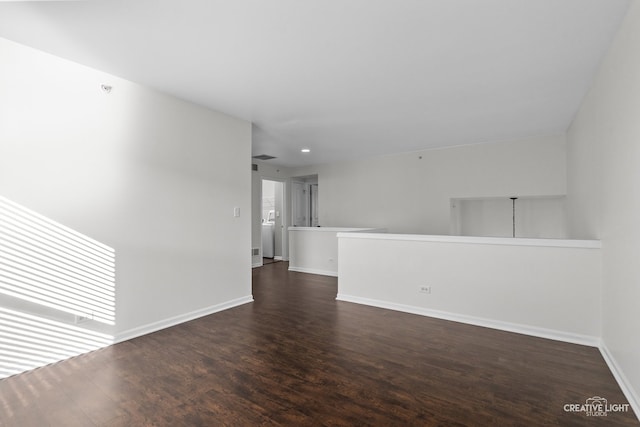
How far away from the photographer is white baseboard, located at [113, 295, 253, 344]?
2951 mm

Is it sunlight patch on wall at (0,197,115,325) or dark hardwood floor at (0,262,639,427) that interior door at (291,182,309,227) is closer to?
dark hardwood floor at (0,262,639,427)

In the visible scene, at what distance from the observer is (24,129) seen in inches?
93.7

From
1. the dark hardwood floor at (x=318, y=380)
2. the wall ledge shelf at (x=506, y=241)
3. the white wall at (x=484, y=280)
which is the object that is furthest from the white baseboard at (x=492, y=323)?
the wall ledge shelf at (x=506, y=241)

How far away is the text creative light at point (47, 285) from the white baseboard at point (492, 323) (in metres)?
2.86

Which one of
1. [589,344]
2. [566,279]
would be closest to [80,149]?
[566,279]

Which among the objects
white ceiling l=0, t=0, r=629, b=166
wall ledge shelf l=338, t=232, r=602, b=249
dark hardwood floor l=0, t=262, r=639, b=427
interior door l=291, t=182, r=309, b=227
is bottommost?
dark hardwood floor l=0, t=262, r=639, b=427

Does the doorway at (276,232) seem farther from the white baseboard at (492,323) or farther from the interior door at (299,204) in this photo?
the white baseboard at (492,323)

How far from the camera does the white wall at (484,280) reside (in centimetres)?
290

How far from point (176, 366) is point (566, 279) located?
11.6ft

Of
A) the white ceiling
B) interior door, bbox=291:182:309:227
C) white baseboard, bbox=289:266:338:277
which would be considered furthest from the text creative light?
interior door, bbox=291:182:309:227

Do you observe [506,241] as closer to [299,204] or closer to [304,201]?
[299,204]

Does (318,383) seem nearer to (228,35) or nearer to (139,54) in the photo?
(228,35)

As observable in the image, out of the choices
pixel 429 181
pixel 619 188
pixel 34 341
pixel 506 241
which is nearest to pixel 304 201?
pixel 429 181

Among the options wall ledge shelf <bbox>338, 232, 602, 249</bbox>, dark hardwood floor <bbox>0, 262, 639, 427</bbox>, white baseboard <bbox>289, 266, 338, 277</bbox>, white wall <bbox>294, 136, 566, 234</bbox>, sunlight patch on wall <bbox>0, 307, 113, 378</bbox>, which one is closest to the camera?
dark hardwood floor <bbox>0, 262, 639, 427</bbox>
